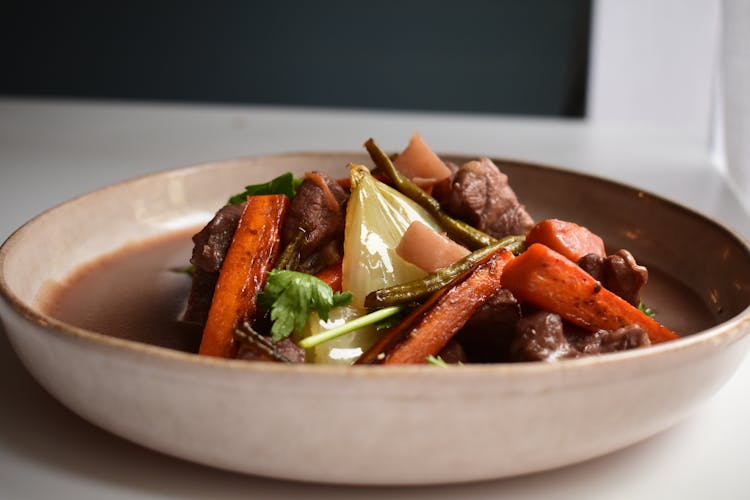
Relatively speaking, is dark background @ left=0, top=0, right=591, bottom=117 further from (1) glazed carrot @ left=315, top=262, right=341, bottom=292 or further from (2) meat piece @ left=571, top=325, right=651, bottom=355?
(2) meat piece @ left=571, top=325, right=651, bottom=355

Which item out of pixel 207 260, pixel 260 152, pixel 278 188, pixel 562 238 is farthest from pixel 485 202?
pixel 260 152

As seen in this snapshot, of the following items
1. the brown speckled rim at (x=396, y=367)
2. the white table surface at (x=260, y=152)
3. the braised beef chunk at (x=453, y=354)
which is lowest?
the white table surface at (x=260, y=152)

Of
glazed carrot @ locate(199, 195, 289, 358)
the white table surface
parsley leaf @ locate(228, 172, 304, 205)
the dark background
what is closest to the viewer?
the white table surface

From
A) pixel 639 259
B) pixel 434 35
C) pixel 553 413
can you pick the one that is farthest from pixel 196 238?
pixel 434 35

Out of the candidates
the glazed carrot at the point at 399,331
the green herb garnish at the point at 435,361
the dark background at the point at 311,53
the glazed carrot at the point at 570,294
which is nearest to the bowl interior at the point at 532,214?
the glazed carrot at the point at 570,294

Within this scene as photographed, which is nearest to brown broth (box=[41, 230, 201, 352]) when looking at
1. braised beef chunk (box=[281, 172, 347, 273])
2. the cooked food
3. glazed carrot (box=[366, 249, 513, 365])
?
the cooked food

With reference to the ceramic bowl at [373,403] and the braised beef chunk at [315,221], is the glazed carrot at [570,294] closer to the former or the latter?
the ceramic bowl at [373,403]

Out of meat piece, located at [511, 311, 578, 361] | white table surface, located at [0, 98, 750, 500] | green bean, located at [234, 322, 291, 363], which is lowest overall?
white table surface, located at [0, 98, 750, 500]

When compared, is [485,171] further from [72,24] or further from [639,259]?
[72,24]
